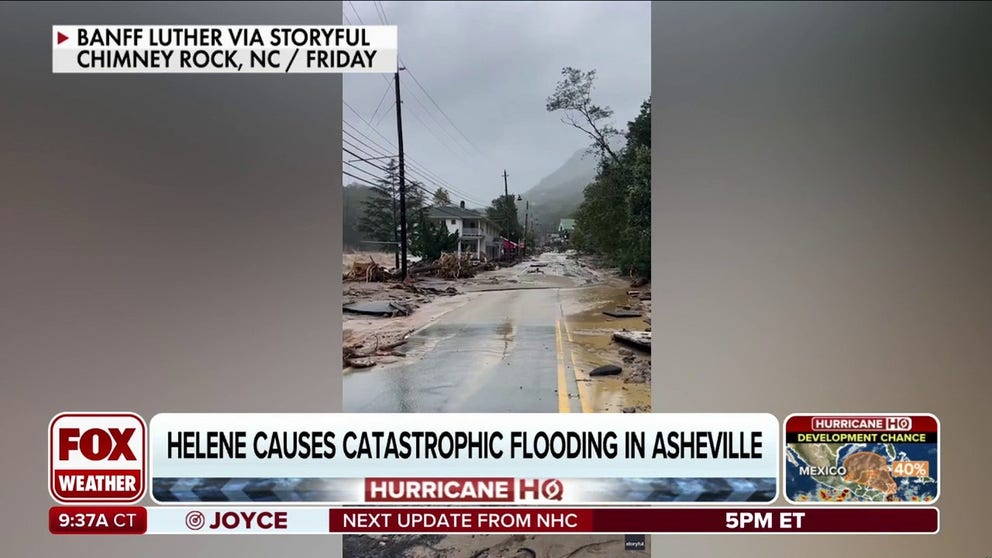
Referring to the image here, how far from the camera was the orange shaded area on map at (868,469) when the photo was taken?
1.51 m

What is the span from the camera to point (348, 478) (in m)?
1.51

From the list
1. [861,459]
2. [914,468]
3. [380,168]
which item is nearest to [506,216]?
[380,168]

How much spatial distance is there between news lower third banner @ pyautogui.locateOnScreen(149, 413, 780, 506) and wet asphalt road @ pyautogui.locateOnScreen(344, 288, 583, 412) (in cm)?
8

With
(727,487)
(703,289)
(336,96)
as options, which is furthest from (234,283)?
(727,487)

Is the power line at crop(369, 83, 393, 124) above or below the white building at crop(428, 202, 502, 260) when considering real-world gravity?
above

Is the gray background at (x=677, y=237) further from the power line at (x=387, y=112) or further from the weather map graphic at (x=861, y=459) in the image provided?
the power line at (x=387, y=112)

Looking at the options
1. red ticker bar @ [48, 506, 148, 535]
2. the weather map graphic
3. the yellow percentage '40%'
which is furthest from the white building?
the yellow percentage '40%'

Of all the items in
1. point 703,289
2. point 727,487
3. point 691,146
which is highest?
point 691,146

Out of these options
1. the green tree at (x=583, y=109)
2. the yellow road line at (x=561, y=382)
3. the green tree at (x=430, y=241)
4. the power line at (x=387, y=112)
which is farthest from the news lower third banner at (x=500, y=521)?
the power line at (x=387, y=112)

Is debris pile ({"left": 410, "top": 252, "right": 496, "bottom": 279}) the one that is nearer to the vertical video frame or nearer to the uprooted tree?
the vertical video frame

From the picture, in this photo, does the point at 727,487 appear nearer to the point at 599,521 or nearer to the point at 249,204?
the point at 599,521

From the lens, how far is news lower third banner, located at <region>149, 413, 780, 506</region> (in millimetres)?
1508

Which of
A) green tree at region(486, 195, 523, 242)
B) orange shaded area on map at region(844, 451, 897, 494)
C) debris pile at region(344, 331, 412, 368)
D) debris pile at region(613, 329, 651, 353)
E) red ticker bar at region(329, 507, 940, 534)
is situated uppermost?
green tree at region(486, 195, 523, 242)
